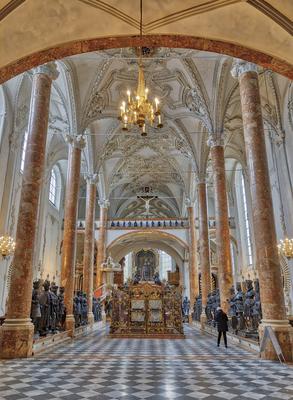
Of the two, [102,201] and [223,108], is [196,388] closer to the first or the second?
[223,108]

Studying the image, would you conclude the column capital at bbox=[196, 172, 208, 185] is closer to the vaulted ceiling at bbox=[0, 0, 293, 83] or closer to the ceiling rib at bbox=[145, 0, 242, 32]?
the vaulted ceiling at bbox=[0, 0, 293, 83]

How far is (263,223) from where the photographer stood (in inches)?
288

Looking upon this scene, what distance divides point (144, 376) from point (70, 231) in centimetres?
763

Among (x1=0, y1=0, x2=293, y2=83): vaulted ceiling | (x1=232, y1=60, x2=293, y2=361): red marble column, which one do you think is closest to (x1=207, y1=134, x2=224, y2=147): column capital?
(x1=232, y1=60, x2=293, y2=361): red marble column

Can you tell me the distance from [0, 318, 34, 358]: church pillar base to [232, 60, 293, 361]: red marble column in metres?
4.76

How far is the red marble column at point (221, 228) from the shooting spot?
36.7 ft

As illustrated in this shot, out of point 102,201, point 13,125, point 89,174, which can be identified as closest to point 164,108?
point 89,174

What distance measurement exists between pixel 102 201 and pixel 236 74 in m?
15.9

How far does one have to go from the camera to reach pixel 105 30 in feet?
15.8

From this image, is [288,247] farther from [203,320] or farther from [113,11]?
[113,11]

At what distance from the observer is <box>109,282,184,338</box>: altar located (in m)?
11.8

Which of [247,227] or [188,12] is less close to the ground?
[247,227]

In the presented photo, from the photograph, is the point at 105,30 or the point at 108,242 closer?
the point at 105,30

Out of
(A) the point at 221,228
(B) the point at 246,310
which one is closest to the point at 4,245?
(A) the point at 221,228
